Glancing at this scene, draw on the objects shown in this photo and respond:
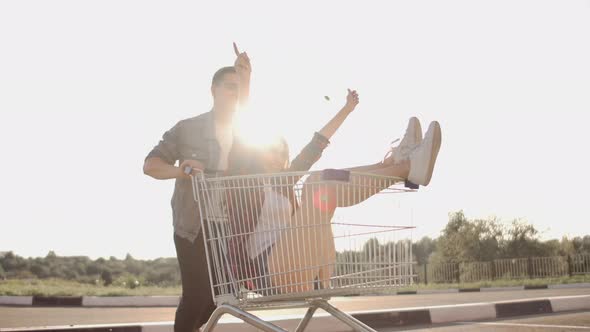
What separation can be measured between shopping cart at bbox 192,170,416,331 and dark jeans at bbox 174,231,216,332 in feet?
1.56

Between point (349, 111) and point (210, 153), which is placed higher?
point (349, 111)

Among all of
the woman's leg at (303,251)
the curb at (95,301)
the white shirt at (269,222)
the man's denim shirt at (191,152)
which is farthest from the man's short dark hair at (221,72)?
the curb at (95,301)

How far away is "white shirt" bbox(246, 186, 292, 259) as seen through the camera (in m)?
2.97

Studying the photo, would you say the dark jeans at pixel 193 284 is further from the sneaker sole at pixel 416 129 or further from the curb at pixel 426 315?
the curb at pixel 426 315

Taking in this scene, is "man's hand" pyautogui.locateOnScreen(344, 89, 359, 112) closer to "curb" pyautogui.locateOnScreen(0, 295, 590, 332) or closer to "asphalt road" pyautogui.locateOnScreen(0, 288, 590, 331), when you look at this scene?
"curb" pyautogui.locateOnScreen(0, 295, 590, 332)

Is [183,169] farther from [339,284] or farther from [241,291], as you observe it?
[339,284]

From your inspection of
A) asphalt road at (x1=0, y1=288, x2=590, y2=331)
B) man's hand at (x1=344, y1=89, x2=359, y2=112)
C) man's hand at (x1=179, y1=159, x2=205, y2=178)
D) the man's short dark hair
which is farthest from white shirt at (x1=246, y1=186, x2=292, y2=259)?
asphalt road at (x1=0, y1=288, x2=590, y2=331)

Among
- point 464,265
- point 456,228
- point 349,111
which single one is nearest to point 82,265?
point 456,228

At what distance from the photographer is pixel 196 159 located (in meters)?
3.72

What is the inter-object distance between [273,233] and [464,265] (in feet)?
102

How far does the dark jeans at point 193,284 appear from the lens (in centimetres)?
354

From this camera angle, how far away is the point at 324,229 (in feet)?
9.69

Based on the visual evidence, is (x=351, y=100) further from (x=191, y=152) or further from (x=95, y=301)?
(x=95, y=301)

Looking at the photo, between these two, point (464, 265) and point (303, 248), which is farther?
point (464, 265)
